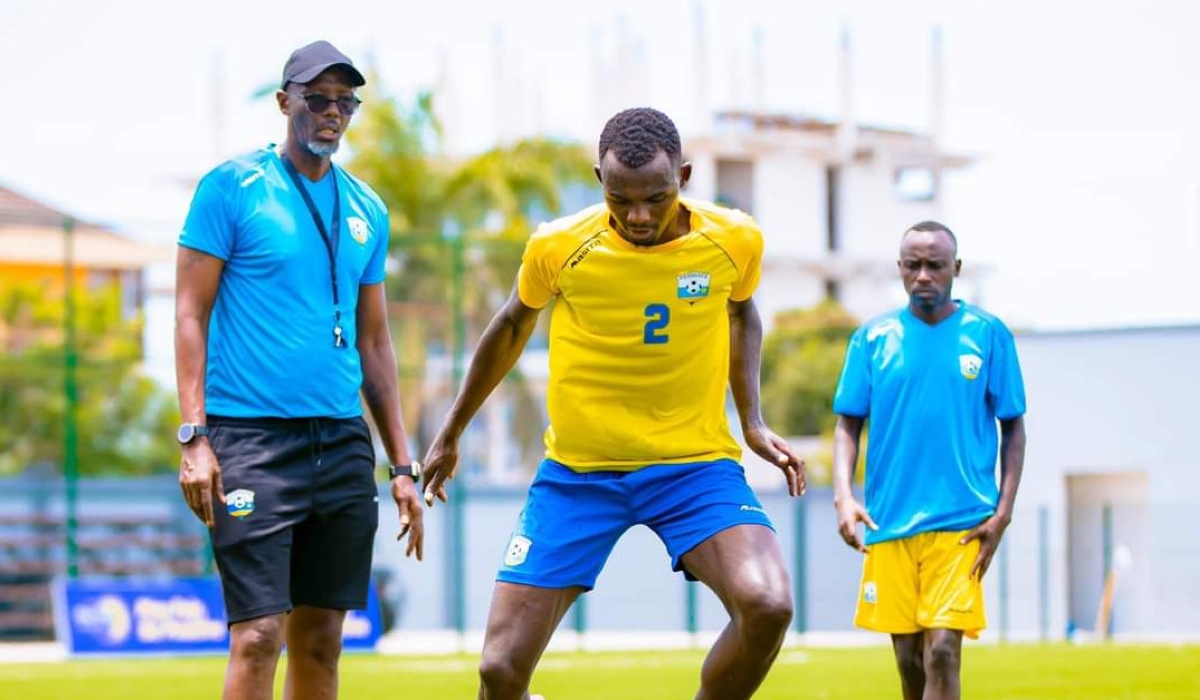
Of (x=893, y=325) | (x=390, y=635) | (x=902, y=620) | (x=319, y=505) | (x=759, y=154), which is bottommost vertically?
(x=390, y=635)

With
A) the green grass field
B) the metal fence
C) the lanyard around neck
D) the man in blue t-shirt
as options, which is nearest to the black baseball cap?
the lanyard around neck

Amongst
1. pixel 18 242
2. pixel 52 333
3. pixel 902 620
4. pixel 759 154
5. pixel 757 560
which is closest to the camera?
pixel 757 560

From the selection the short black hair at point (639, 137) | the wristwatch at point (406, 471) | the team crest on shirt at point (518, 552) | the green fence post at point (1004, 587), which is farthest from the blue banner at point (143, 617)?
the short black hair at point (639, 137)

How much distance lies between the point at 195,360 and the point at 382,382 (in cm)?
84

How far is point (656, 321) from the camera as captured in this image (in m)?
6.55

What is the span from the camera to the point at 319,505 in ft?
22.0

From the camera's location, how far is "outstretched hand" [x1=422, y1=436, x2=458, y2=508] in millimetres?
6797

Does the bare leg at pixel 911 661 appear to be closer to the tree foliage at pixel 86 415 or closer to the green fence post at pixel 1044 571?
the green fence post at pixel 1044 571

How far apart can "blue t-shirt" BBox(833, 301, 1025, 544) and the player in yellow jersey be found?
163cm

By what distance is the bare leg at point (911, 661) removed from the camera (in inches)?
325

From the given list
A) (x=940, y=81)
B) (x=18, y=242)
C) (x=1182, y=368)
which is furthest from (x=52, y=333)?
(x=940, y=81)

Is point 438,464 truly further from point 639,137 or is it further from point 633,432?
point 639,137

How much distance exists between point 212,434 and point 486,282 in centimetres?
1967

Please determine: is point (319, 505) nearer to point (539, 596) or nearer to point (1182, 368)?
point (539, 596)
